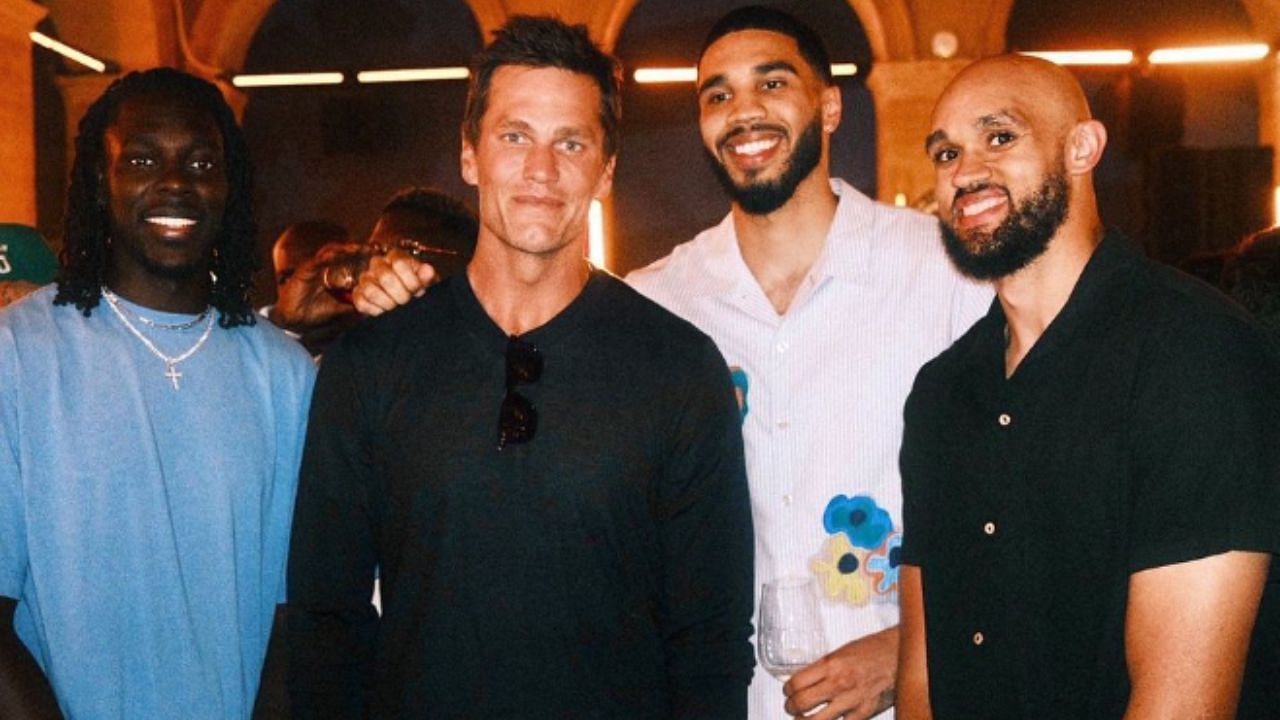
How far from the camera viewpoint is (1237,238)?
30.5 feet

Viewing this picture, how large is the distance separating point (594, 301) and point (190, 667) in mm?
1022

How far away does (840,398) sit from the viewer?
254cm

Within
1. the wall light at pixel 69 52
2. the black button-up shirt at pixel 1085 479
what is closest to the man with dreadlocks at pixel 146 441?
the black button-up shirt at pixel 1085 479

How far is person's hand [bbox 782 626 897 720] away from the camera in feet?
7.44

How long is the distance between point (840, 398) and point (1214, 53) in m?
8.70

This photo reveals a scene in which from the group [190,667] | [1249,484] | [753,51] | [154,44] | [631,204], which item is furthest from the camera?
[631,204]

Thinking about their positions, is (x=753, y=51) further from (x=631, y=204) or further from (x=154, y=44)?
(x=631, y=204)

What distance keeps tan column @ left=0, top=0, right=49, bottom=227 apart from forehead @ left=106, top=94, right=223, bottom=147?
17.1 feet

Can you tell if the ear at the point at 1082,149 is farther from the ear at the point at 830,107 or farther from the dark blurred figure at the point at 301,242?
the dark blurred figure at the point at 301,242

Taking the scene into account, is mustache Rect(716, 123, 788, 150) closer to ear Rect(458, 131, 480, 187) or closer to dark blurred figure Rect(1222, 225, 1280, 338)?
ear Rect(458, 131, 480, 187)

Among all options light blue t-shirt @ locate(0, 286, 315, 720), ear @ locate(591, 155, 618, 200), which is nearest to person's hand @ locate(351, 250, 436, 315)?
light blue t-shirt @ locate(0, 286, 315, 720)

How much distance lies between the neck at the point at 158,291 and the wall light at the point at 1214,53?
9520 millimetres

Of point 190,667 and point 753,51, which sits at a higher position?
point 753,51

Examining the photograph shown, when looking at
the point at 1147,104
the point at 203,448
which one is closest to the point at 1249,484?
the point at 203,448
